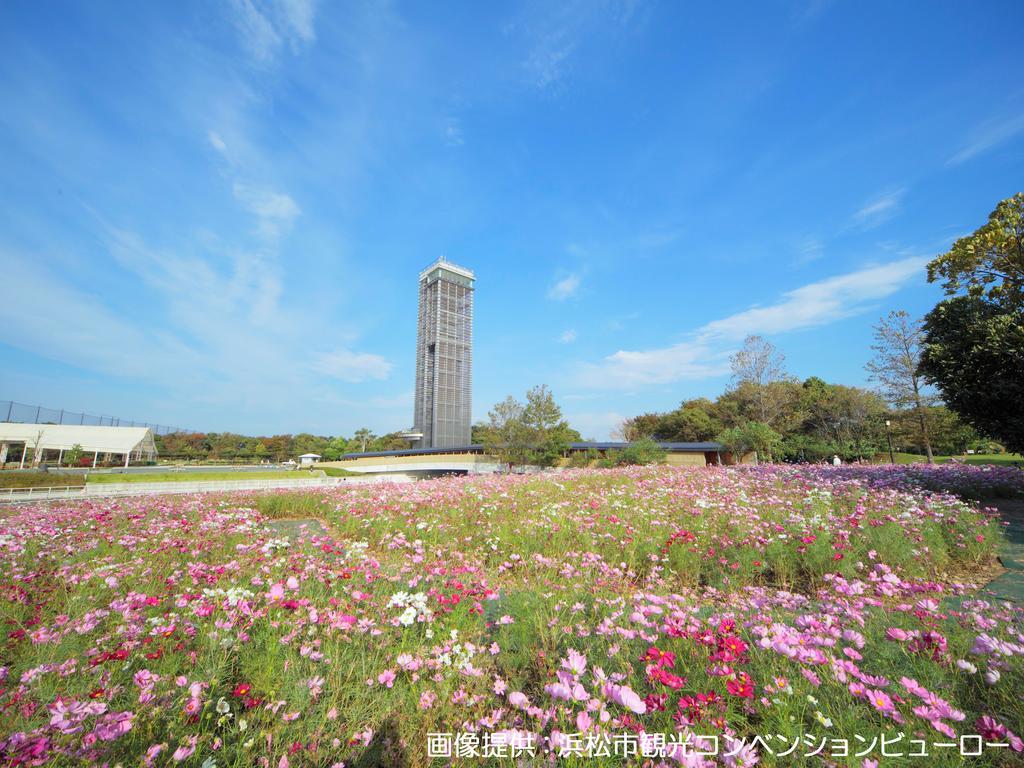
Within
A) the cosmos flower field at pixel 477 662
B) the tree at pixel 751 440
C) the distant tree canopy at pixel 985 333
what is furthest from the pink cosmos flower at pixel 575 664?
the tree at pixel 751 440

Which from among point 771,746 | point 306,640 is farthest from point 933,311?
point 306,640

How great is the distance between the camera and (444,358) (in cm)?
8175

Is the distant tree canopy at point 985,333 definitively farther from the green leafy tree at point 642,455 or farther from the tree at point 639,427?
the tree at point 639,427

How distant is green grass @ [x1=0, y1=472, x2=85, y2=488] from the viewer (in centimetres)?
1997

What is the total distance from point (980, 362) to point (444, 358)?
75.8 metres

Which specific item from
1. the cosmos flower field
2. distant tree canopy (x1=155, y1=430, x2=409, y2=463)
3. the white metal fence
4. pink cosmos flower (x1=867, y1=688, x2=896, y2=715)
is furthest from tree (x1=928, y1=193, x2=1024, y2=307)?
distant tree canopy (x1=155, y1=430, x2=409, y2=463)

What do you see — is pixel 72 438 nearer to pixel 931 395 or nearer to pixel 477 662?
pixel 477 662

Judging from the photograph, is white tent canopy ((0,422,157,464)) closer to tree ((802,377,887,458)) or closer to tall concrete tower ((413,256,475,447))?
tall concrete tower ((413,256,475,447))

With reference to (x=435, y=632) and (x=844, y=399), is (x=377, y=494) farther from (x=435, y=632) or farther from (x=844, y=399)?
(x=844, y=399)

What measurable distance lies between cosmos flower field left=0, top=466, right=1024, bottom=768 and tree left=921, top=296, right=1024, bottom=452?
28.9 feet

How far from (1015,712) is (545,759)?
2.40m

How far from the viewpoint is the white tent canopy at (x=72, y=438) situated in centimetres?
4525

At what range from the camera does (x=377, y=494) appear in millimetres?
10773

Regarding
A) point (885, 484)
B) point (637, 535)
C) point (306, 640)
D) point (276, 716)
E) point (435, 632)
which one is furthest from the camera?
point (885, 484)
